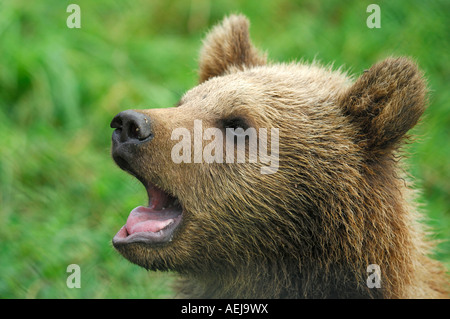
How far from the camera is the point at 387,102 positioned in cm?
385

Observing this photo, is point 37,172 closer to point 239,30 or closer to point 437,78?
point 239,30

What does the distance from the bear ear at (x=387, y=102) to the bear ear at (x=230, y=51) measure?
1226 millimetres

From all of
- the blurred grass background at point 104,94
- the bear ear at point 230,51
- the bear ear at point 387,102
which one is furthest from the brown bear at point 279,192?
the blurred grass background at point 104,94

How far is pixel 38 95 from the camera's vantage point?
23.8 feet

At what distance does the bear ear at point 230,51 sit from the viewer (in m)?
4.99

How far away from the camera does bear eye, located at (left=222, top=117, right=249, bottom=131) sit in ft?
13.0

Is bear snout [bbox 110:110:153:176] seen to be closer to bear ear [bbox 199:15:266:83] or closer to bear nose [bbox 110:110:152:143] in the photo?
bear nose [bbox 110:110:152:143]

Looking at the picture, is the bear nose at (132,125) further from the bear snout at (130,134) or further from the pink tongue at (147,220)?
the pink tongue at (147,220)

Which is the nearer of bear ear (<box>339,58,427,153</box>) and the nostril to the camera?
the nostril

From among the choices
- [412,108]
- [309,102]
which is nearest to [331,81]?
[309,102]

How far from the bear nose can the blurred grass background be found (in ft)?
5.74

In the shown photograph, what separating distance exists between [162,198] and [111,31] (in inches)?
203

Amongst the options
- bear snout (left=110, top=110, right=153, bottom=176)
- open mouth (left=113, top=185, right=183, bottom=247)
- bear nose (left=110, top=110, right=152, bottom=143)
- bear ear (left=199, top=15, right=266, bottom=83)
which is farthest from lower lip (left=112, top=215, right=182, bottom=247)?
bear ear (left=199, top=15, right=266, bottom=83)

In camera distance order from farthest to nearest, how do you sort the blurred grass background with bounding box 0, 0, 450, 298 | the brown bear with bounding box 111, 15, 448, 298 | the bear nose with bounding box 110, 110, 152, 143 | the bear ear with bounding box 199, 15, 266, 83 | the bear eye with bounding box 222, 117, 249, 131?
the blurred grass background with bounding box 0, 0, 450, 298, the bear ear with bounding box 199, 15, 266, 83, the bear eye with bounding box 222, 117, 249, 131, the brown bear with bounding box 111, 15, 448, 298, the bear nose with bounding box 110, 110, 152, 143
